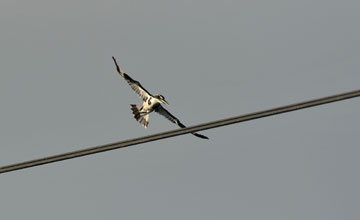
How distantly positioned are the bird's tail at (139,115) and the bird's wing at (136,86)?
1.75 ft

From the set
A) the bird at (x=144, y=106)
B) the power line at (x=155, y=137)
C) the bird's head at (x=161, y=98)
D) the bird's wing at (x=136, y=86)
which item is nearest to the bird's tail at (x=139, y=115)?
the bird at (x=144, y=106)

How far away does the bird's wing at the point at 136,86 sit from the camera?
44.7 metres

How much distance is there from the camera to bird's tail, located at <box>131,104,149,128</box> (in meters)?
44.7

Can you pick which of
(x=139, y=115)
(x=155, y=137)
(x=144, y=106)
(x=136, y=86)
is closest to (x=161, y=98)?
(x=144, y=106)

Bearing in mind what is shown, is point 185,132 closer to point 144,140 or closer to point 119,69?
point 144,140

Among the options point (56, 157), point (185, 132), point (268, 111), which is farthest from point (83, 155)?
point (268, 111)

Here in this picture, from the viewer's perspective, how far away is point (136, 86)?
45.2 meters

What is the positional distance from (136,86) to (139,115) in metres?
1.26

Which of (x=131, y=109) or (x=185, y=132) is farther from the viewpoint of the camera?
(x=131, y=109)

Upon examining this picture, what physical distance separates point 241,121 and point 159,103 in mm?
25784

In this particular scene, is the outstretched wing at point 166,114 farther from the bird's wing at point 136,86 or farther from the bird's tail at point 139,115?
the bird's wing at point 136,86

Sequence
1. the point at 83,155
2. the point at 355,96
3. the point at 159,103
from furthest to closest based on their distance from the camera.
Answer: the point at 159,103
the point at 83,155
the point at 355,96

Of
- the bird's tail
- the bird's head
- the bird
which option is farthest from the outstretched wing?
the bird's head

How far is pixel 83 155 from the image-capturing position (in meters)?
19.2
